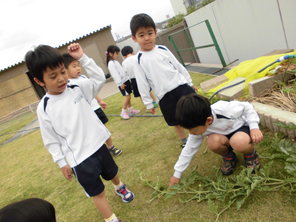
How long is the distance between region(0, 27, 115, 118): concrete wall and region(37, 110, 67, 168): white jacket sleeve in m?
15.3

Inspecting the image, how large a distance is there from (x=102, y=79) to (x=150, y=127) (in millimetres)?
2072

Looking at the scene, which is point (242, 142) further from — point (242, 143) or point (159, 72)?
point (159, 72)

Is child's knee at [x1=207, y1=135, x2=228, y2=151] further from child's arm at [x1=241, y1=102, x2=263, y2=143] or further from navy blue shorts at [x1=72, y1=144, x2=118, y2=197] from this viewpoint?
navy blue shorts at [x1=72, y1=144, x2=118, y2=197]

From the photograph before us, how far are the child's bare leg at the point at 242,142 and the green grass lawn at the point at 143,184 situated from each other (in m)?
0.27

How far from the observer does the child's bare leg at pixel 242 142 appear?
77.7 inches

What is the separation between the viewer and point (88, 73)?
2326 millimetres

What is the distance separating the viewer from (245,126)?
2131 mm

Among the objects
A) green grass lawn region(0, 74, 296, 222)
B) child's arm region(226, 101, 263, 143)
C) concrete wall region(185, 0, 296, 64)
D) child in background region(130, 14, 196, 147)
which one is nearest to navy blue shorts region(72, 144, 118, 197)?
green grass lawn region(0, 74, 296, 222)

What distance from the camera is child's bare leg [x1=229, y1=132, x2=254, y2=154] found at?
77.7 inches

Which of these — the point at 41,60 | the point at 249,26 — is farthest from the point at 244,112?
the point at 249,26

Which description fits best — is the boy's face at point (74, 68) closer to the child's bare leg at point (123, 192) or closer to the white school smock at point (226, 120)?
the child's bare leg at point (123, 192)

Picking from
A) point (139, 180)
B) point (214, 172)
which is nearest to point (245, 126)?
point (214, 172)

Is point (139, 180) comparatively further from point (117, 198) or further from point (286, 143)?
point (286, 143)

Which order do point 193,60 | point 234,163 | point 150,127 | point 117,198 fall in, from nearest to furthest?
point 234,163, point 117,198, point 150,127, point 193,60
